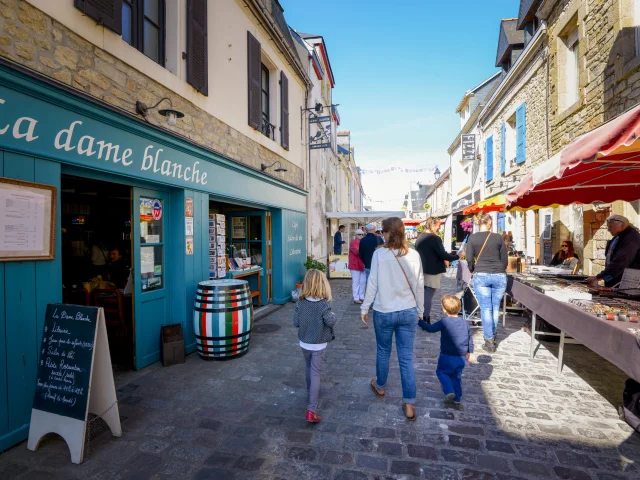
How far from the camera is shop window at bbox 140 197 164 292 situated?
4.50 meters

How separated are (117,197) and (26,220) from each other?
4.89 metres

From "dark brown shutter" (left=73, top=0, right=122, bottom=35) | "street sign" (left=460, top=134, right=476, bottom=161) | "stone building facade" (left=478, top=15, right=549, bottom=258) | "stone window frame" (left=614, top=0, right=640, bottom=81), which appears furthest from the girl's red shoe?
"street sign" (left=460, top=134, right=476, bottom=161)

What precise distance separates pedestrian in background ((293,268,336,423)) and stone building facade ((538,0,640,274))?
574 cm

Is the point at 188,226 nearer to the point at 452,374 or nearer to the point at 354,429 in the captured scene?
the point at 354,429

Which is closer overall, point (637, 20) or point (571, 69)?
point (637, 20)

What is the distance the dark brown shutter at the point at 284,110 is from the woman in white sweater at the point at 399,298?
5.88m

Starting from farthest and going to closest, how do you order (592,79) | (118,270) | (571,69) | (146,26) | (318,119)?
(318,119), (571,69), (592,79), (118,270), (146,26)

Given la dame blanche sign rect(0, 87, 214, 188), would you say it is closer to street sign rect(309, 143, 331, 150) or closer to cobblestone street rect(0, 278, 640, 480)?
cobblestone street rect(0, 278, 640, 480)

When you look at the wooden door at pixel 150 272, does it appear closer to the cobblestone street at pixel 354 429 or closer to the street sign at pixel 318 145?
the cobblestone street at pixel 354 429

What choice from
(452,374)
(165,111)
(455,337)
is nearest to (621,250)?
(455,337)

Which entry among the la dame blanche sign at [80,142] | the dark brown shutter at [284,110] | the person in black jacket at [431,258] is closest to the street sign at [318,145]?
the dark brown shutter at [284,110]

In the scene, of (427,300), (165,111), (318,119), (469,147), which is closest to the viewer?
(165,111)

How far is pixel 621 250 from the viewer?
423 cm

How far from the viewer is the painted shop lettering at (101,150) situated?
2768 millimetres
